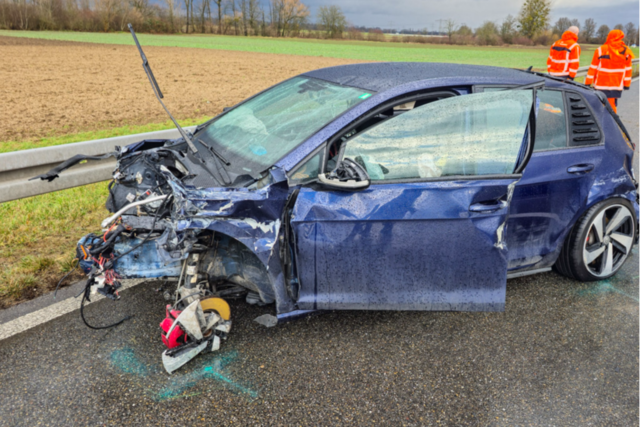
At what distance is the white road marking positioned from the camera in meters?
3.11

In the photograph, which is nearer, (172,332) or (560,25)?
(172,332)

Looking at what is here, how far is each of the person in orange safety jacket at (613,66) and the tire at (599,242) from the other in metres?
7.69

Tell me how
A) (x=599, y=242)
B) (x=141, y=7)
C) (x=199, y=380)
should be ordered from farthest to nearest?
(x=141, y=7) < (x=599, y=242) < (x=199, y=380)

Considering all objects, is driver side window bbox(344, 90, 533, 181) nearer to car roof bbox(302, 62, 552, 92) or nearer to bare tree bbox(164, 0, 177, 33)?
car roof bbox(302, 62, 552, 92)

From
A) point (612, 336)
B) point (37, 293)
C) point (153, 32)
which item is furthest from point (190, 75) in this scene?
point (153, 32)

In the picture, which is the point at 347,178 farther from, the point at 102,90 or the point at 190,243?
the point at 102,90

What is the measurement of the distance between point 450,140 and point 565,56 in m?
10.4

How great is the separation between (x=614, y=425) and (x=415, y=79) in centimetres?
229

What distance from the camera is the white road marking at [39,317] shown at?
3105 millimetres

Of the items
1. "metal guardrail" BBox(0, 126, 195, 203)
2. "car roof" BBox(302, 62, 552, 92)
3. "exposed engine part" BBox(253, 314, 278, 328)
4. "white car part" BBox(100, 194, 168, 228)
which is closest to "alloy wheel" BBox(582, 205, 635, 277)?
"car roof" BBox(302, 62, 552, 92)

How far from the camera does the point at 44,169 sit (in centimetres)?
454

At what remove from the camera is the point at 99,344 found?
9.84 feet

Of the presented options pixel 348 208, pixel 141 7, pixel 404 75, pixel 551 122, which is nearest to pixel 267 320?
pixel 348 208

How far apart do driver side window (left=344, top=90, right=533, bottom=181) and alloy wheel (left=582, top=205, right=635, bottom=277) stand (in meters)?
1.27
